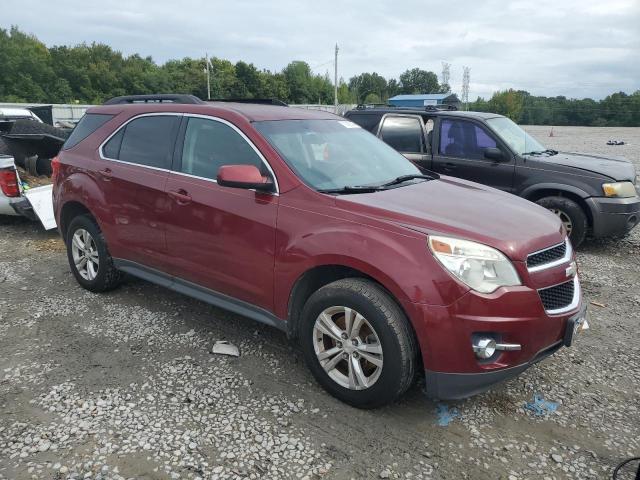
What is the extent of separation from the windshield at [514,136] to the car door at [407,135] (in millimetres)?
984

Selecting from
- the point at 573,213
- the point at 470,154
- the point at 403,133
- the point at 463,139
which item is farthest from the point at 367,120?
the point at 573,213

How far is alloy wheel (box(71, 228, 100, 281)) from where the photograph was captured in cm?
482

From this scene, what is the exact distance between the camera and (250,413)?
309 centimetres

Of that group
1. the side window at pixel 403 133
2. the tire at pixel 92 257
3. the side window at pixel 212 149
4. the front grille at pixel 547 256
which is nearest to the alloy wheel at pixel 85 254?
the tire at pixel 92 257

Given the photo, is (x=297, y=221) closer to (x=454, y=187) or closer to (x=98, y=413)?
(x=454, y=187)

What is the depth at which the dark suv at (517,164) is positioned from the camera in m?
6.38

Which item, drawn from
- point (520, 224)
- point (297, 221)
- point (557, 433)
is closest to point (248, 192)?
point (297, 221)

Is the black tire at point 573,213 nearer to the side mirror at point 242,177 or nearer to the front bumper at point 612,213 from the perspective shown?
the front bumper at point 612,213

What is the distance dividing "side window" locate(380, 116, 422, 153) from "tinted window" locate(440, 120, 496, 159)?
1.20 feet

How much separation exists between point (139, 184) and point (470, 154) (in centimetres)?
475

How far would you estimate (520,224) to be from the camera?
3.09 meters

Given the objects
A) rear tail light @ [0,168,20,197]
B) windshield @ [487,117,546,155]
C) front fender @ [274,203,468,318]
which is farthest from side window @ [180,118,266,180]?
windshield @ [487,117,546,155]

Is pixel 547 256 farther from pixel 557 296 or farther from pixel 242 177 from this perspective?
pixel 242 177

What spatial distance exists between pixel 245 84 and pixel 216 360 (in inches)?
3665
